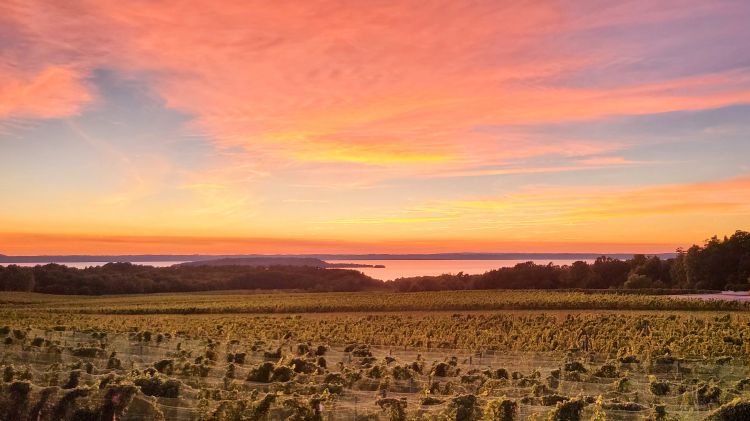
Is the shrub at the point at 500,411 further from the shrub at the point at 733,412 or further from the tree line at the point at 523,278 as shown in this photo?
the tree line at the point at 523,278

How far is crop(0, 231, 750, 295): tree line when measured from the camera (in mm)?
96562

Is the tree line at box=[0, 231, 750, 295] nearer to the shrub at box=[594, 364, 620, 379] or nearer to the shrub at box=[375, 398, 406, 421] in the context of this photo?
the shrub at box=[594, 364, 620, 379]

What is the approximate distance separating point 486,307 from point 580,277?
157 feet

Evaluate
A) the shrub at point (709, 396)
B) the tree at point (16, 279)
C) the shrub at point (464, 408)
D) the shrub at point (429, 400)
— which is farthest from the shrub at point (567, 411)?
the tree at point (16, 279)

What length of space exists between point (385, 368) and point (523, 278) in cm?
8969

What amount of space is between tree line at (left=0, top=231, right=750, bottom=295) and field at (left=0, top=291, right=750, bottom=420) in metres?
48.5

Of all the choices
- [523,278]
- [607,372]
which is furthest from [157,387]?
[523,278]

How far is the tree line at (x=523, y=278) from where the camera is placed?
9656 cm

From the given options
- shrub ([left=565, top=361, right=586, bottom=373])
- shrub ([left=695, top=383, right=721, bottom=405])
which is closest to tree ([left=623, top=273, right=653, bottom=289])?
Result: shrub ([left=565, top=361, right=586, bottom=373])

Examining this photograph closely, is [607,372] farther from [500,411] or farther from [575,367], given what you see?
[500,411]

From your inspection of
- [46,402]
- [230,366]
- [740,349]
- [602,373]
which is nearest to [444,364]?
[602,373]

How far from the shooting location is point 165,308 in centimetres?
6938

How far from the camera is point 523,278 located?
110m

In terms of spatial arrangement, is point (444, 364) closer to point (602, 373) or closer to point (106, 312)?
point (602, 373)
